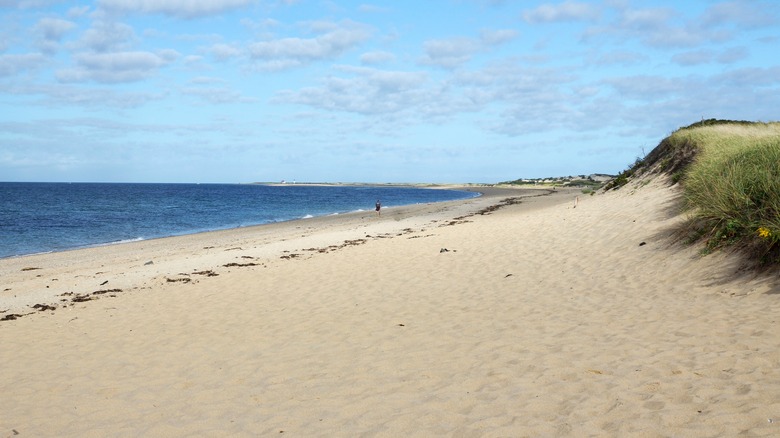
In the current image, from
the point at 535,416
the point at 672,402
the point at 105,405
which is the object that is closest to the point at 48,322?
the point at 105,405

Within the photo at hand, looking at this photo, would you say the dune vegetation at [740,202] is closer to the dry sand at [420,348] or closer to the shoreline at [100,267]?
the dry sand at [420,348]

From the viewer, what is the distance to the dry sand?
534cm

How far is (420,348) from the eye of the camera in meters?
7.77

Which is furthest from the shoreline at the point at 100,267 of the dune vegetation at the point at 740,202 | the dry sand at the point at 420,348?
the dune vegetation at the point at 740,202

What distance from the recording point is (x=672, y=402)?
5141 mm

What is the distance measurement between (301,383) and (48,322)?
6.88 m

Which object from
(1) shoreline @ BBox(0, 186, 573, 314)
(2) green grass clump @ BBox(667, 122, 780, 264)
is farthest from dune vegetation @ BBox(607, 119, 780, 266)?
(1) shoreline @ BBox(0, 186, 573, 314)

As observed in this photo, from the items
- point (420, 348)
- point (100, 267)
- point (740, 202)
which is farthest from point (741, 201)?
point (100, 267)

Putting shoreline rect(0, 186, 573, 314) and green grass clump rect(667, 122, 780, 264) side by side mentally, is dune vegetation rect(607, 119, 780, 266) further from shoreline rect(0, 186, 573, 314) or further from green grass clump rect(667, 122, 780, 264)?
shoreline rect(0, 186, 573, 314)

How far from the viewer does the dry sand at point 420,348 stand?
534cm

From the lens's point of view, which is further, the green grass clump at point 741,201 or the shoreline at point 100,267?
the shoreline at point 100,267

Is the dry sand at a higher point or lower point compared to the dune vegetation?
lower

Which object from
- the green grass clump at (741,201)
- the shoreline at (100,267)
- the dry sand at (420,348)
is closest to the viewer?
the dry sand at (420,348)

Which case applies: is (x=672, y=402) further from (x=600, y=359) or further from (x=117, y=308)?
(x=117, y=308)
